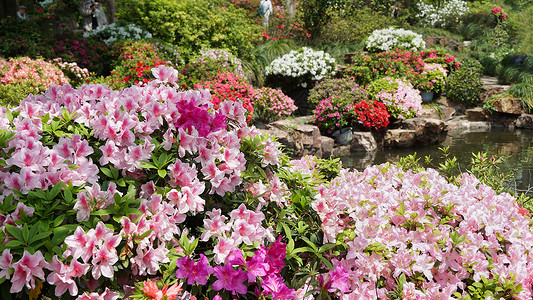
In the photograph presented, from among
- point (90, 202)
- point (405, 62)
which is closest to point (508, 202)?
point (90, 202)

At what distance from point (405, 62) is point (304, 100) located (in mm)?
3388

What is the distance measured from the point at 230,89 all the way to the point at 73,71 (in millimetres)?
3448

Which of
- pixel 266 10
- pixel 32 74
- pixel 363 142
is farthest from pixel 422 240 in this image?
pixel 266 10

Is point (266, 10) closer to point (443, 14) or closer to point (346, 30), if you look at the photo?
point (346, 30)

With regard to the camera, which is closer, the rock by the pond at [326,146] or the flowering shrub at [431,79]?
the rock by the pond at [326,146]

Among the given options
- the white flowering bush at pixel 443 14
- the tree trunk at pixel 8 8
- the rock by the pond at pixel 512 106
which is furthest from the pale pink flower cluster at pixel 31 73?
the white flowering bush at pixel 443 14

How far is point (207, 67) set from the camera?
30.0 feet

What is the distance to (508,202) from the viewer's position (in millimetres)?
2641

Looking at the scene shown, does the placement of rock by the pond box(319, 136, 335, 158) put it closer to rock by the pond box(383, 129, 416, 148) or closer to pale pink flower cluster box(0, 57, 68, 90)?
rock by the pond box(383, 129, 416, 148)

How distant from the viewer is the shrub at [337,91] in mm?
9953

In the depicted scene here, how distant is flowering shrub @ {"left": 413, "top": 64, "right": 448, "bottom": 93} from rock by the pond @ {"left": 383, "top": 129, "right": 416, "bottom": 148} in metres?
2.99

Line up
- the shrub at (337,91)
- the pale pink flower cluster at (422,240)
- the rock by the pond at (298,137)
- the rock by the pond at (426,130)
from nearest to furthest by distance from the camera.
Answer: the pale pink flower cluster at (422,240) → the rock by the pond at (298,137) → the rock by the pond at (426,130) → the shrub at (337,91)

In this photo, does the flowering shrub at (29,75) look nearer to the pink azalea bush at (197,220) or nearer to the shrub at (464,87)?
the pink azalea bush at (197,220)

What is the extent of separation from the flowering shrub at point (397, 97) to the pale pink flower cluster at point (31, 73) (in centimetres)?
735
